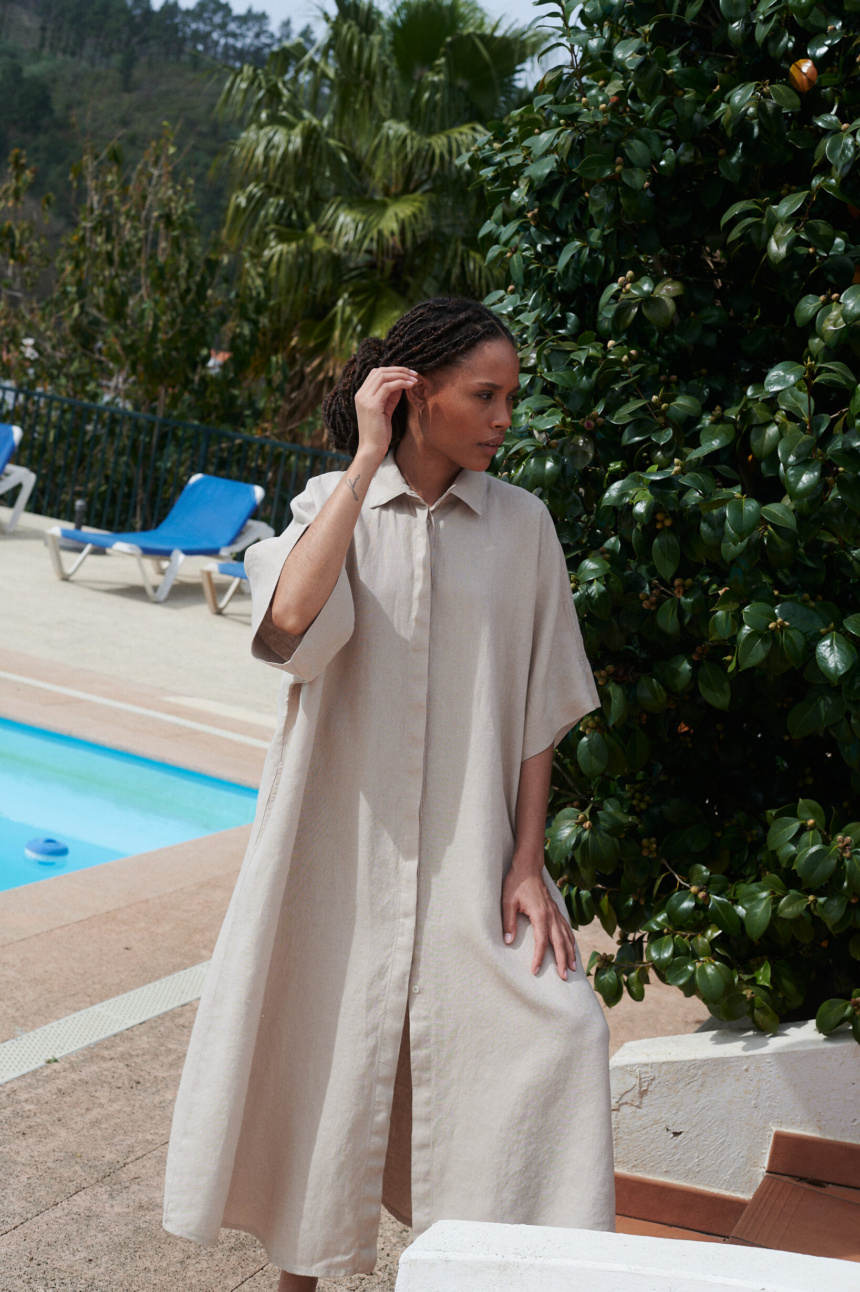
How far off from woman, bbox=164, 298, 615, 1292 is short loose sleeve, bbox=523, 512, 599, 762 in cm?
1

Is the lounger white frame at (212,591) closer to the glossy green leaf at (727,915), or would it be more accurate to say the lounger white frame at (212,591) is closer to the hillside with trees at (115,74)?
the glossy green leaf at (727,915)

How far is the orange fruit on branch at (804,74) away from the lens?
7.36 feet

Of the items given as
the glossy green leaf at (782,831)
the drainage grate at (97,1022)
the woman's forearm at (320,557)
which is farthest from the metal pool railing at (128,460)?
the woman's forearm at (320,557)

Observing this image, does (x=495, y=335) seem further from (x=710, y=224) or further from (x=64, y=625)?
(x=64, y=625)

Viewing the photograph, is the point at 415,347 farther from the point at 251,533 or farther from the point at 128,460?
the point at 128,460

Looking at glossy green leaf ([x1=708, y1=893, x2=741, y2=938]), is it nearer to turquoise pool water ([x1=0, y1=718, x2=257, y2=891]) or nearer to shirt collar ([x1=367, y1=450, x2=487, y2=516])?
shirt collar ([x1=367, y1=450, x2=487, y2=516])

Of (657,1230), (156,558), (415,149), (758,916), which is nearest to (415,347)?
(758,916)

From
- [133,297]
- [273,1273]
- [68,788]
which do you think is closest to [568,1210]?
[273,1273]

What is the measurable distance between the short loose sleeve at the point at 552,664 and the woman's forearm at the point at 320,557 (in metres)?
0.33

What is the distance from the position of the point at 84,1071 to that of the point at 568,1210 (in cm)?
147

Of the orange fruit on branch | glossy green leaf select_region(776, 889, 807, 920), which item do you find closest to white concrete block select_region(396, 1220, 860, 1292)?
glossy green leaf select_region(776, 889, 807, 920)

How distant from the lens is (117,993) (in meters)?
3.23

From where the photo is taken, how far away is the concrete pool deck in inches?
86.9

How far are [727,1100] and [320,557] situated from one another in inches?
59.4
